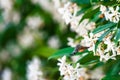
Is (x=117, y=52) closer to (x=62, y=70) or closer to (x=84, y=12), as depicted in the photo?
(x=62, y=70)

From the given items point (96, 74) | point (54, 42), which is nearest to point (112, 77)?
point (96, 74)

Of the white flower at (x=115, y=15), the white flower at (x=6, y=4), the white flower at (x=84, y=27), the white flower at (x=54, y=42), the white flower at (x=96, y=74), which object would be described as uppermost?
the white flower at (x=6, y=4)

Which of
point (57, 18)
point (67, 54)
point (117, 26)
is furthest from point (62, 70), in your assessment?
point (57, 18)

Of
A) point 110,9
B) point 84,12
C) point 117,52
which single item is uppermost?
point 84,12

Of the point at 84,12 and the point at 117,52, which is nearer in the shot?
the point at 117,52

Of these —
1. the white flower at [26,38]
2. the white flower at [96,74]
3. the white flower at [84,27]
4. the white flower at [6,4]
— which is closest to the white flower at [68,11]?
the white flower at [84,27]

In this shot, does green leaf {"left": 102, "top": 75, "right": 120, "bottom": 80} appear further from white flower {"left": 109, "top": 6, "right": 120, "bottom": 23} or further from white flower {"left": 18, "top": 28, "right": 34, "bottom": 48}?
white flower {"left": 18, "top": 28, "right": 34, "bottom": 48}

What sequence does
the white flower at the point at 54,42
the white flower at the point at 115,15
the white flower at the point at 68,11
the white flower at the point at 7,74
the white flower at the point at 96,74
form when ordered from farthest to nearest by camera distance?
the white flower at the point at 7,74 → the white flower at the point at 54,42 → the white flower at the point at 96,74 → the white flower at the point at 68,11 → the white flower at the point at 115,15

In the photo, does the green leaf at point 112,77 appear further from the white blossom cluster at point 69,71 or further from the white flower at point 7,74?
the white flower at point 7,74

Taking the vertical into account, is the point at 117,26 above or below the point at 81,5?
below
